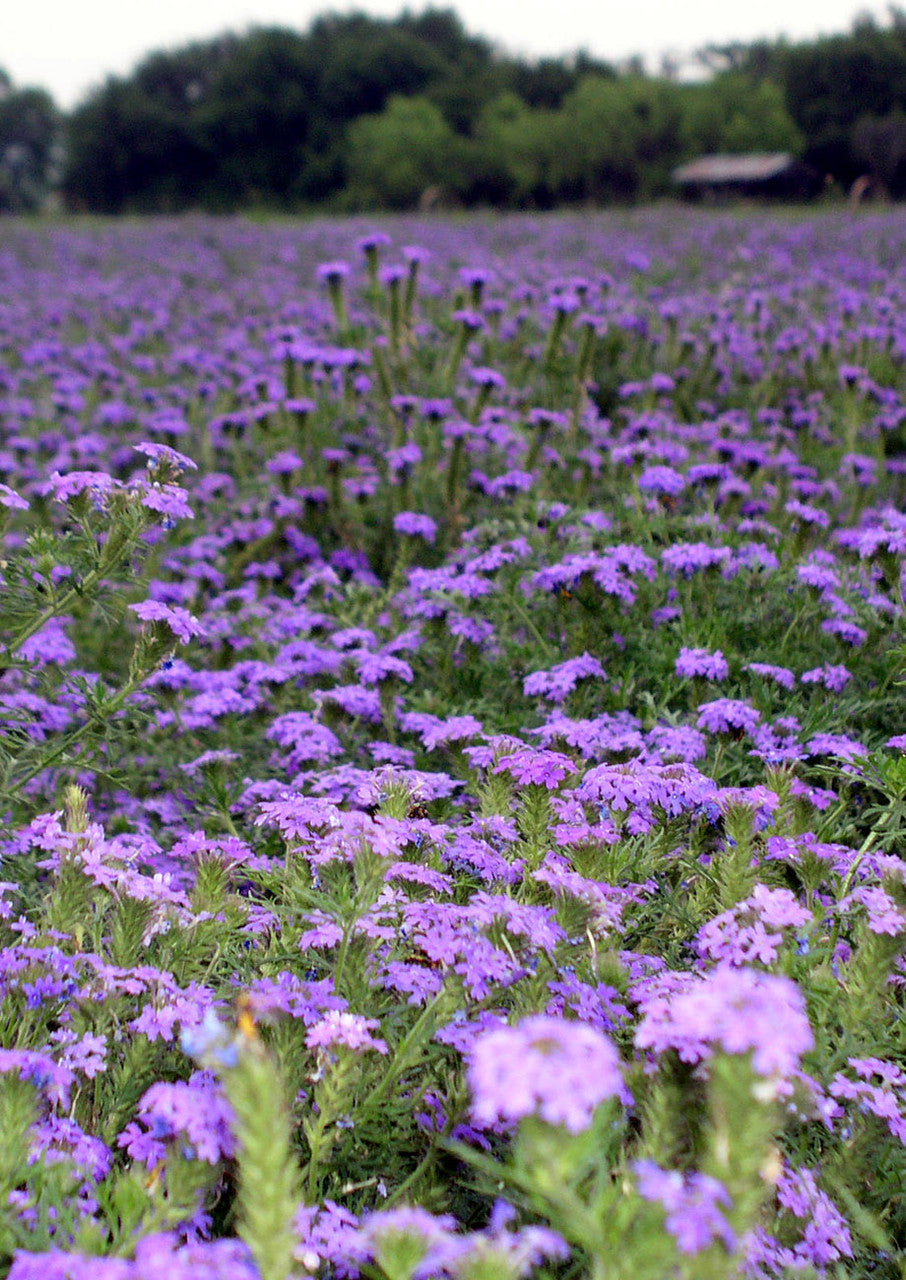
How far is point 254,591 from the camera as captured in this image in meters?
3.71

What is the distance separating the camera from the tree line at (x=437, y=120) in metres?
25.6

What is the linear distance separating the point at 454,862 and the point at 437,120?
1247 inches

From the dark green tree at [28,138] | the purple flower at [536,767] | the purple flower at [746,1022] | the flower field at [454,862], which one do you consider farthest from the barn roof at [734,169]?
the dark green tree at [28,138]

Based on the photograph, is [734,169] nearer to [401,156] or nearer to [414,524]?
[401,156]

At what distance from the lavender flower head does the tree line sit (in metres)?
22.2

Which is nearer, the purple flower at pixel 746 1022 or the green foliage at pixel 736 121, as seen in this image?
the purple flower at pixel 746 1022

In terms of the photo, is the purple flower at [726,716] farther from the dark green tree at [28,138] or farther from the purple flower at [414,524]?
the dark green tree at [28,138]

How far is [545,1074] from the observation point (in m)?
0.75

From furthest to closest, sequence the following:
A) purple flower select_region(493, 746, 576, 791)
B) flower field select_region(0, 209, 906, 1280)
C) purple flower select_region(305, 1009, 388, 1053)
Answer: purple flower select_region(493, 746, 576, 791) → purple flower select_region(305, 1009, 388, 1053) → flower field select_region(0, 209, 906, 1280)

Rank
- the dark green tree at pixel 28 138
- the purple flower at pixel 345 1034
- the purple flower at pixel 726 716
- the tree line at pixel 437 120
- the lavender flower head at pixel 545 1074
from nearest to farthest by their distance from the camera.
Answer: the lavender flower head at pixel 545 1074
the purple flower at pixel 345 1034
the purple flower at pixel 726 716
the tree line at pixel 437 120
the dark green tree at pixel 28 138

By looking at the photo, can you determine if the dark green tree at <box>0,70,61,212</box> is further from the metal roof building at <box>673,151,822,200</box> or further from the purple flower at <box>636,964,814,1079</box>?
the purple flower at <box>636,964,814,1079</box>

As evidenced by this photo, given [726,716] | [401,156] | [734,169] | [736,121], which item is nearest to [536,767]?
[726,716]

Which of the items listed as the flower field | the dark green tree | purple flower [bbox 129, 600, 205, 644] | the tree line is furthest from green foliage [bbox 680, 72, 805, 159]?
the dark green tree

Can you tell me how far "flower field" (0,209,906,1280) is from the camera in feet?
Answer: 2.86
